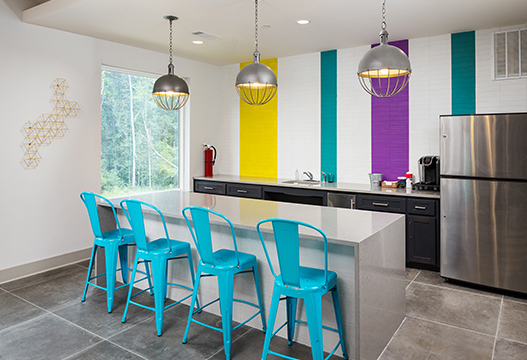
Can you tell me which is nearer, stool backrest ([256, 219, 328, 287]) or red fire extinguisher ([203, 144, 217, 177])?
stool backrest ([256, 219, 328, 287])

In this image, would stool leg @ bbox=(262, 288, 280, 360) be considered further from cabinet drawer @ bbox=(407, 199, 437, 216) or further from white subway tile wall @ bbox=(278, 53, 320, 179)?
white subway tile wall @ bbox=(278, 53, 320, 179)

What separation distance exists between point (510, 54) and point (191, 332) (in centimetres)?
421

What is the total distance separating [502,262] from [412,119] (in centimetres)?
194

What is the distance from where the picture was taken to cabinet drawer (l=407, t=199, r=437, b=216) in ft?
13.4

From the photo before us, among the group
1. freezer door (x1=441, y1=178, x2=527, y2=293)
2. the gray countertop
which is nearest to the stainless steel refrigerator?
freezer door (x1=441, y1=178, x2=527, y2=293)

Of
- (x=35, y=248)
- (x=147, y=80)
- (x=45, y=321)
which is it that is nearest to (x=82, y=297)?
(x=45, y=321)

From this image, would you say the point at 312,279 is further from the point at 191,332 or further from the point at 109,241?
the point at 109,241

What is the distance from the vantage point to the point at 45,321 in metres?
3.09

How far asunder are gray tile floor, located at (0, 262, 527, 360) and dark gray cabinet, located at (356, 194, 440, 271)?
0.51 m

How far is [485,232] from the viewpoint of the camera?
3645mm

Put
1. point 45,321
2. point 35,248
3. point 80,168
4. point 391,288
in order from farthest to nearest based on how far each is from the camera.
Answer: point 80,168 → point 35,248 → point 45,321 → point 391,288

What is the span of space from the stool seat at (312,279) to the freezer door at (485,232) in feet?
6.64

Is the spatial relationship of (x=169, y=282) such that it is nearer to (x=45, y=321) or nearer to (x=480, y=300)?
(x=45, y=321)

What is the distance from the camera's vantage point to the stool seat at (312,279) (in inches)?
87.0
